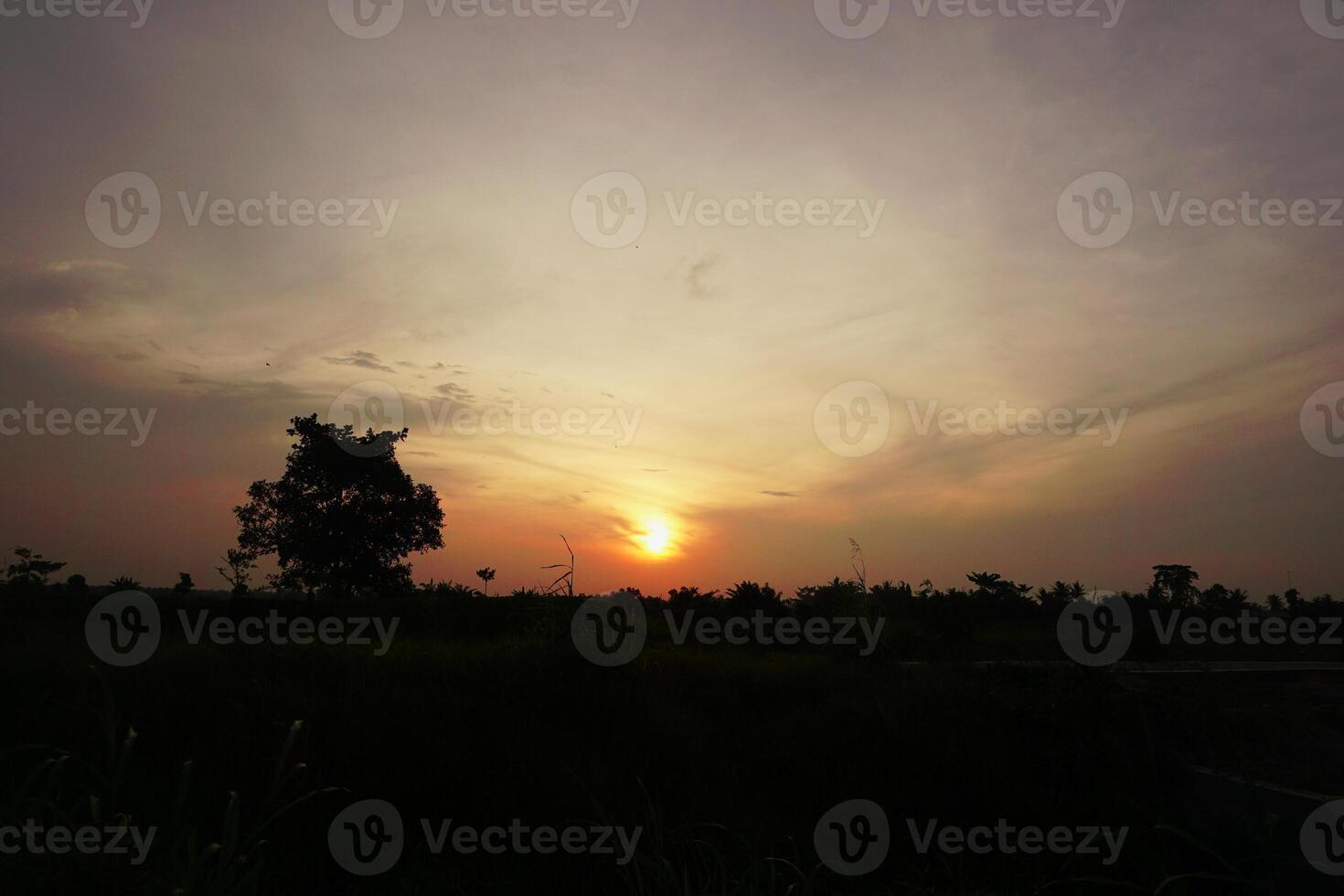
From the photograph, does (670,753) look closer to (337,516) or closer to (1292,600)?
(1292,600)

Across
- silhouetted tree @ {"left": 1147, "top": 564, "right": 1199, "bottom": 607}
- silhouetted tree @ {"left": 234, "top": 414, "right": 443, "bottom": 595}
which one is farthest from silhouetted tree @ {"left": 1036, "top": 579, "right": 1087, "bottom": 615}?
silhouetted tree @ {"left": 234, "top": 414, "right": 443, "bottom": 595}

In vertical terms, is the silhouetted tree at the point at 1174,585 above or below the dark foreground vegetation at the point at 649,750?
above

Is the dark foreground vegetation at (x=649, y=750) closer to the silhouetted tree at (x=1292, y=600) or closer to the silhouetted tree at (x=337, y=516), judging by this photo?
the silhouetted tree at (x=1292, y=600)

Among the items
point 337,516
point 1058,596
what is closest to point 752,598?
point 1058,596

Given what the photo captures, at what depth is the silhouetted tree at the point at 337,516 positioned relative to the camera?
28.5 m

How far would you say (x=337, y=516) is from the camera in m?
28.8

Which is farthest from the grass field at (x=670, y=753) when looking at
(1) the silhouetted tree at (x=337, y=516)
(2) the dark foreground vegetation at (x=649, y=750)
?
(1) the silhouetted tree at (x=337, y=516)

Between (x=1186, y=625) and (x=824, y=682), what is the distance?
6223 millimetres

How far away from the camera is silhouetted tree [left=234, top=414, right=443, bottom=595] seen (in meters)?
28.5

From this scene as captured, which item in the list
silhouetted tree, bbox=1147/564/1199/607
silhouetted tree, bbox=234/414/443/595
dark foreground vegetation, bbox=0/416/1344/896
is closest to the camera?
dark foreground vegetation, bbox=0/416/1344/896

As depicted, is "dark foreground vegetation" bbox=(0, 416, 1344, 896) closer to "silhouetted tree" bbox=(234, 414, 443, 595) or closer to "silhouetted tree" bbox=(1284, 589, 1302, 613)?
"silhouetted tree" bbox=(1284, 589, 1302, 613)

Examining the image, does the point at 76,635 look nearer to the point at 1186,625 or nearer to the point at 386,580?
the point at 1186,625

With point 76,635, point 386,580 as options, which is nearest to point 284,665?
point 76,635

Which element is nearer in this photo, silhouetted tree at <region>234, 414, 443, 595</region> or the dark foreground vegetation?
the dark foreground vegetation
